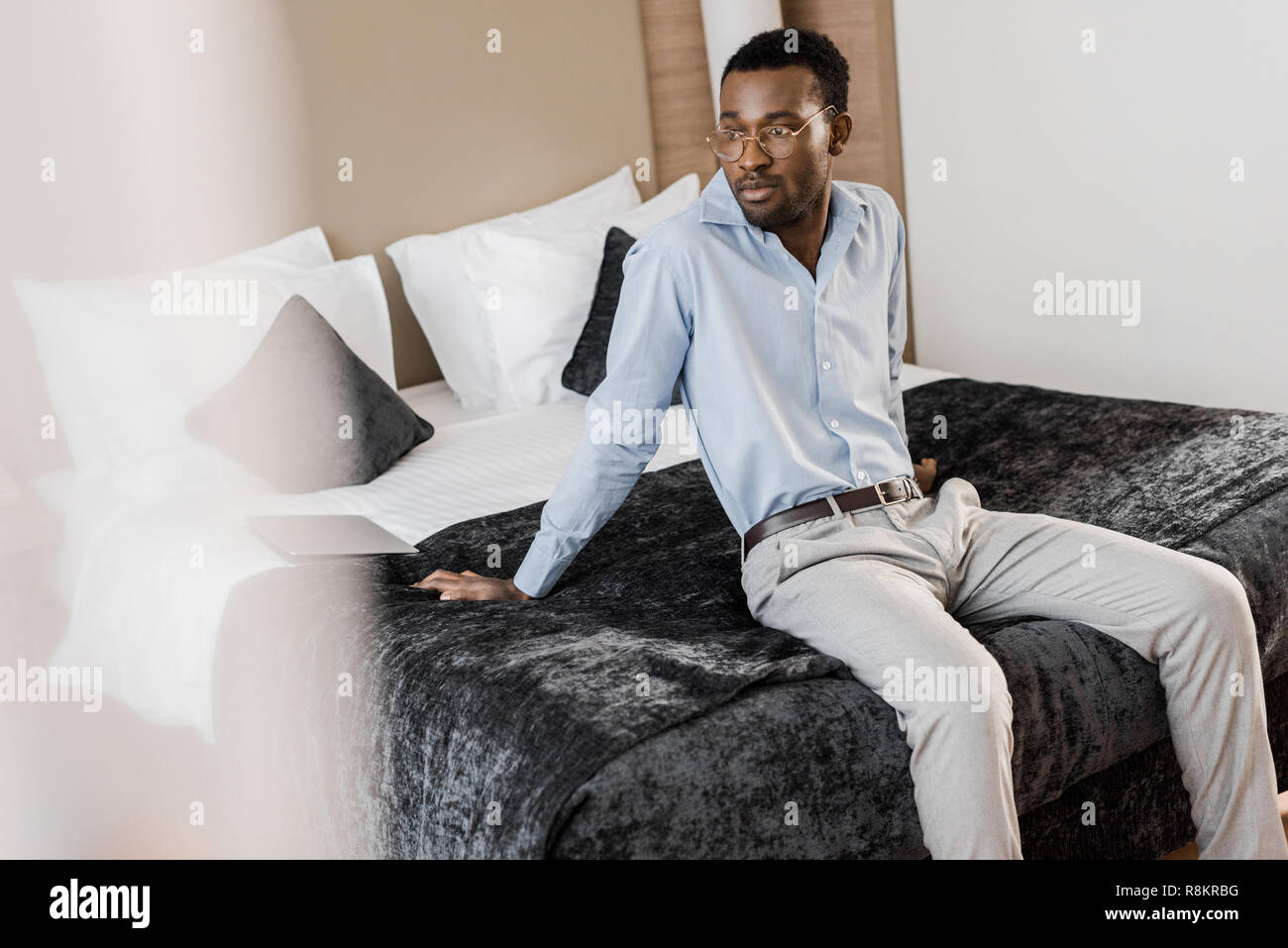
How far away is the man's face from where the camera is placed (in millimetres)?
1634

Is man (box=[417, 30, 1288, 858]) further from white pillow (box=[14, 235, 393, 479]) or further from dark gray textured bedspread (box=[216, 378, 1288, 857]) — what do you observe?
white pillow (box=[14, 235, 393, 479])

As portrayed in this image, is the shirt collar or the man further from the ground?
the shirt collar

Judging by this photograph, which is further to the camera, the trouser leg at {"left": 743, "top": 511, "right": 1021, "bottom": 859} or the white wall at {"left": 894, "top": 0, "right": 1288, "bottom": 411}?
the white wall at {"left": 894, "top": 0, "right": 1288, "bottom": 411}

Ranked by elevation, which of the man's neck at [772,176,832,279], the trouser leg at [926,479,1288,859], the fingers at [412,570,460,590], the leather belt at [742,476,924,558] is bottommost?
the trouser leg at [926,479,1288,859]

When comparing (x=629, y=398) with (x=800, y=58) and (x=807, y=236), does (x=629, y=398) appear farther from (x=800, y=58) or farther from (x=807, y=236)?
(x=800, y=58)

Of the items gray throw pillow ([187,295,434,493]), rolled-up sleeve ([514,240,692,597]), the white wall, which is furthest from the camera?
the white wall

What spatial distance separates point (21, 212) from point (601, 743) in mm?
1031

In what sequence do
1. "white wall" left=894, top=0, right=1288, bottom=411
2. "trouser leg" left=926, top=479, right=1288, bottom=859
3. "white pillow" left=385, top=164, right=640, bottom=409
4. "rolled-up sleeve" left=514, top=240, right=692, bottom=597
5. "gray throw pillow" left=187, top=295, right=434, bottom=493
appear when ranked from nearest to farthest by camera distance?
"trouser leg" left=926, top=479, right=1288, bottom=859
"rolled-up sleeve" left=514, top=240, right=692, bottom=597
"gray throw pillow" left=187, top=295, right=434, bottom=493
"white wall" left=894, top=0, right=1288, bottom=411
"white pillow" left=385, top=164, right=640, bottom=409

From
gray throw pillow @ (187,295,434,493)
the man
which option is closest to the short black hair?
the man

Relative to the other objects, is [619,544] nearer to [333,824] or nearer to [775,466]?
[775,466]

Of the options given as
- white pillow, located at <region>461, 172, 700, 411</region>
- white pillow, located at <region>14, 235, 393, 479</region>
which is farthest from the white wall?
white pillow, located at <region>14, 235, 393, 479</region>

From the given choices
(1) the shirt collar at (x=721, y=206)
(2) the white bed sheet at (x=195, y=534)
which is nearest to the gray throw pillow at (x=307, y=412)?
(2) the white bed sheet at (x=195, y=534)

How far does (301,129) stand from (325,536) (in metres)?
1.19

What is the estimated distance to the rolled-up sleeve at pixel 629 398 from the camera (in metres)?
1.61
